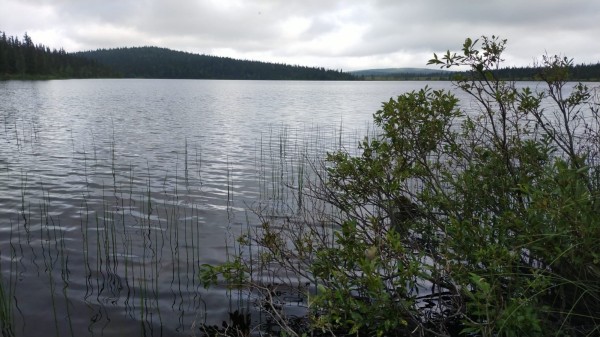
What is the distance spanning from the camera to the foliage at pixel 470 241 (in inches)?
141

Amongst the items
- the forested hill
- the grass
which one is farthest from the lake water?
the forested hill

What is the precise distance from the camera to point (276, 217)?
37.7 ft

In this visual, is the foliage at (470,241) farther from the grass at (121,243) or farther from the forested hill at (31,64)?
the forested hill at (31,64)

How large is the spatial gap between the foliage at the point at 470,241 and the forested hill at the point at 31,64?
386ft

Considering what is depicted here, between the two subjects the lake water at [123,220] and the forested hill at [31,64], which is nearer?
the lake water at [123,220]

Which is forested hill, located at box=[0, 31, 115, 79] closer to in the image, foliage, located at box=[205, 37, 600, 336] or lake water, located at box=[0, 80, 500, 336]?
lake water, located at box=[0, 80, 500, 336]

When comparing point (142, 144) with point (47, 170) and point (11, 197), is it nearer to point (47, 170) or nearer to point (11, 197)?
point (47, 170)

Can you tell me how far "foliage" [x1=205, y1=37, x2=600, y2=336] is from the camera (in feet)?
11.8

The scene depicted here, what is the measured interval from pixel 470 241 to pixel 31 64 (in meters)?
132

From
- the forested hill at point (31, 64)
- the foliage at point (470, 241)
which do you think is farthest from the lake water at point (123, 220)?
the forested hill at point (31, 64)

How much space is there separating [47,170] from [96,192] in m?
4.33

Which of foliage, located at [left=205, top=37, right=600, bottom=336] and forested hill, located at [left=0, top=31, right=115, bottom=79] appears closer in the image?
foliage, located at [left=205, top=37, right=600, bottom=336]

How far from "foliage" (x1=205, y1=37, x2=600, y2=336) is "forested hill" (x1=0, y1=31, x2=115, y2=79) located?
118 m

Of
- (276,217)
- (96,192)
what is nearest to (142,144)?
(96,192)
